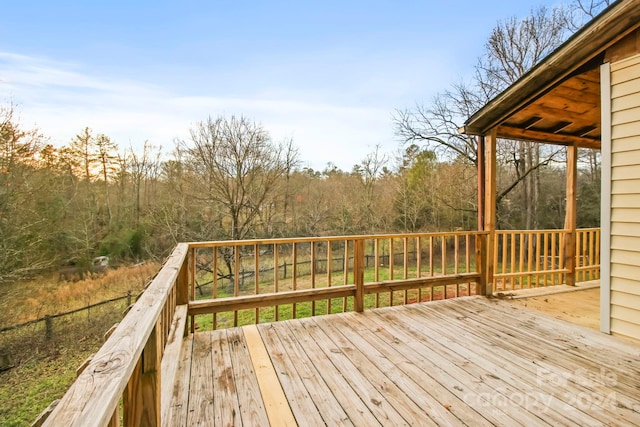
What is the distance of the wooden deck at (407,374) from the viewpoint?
1747 mm

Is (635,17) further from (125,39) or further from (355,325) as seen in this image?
(125,39)

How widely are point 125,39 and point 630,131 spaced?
9.73 m

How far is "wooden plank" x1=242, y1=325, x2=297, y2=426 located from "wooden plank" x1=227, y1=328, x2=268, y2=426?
0.01 meters

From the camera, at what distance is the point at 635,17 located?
101 inches

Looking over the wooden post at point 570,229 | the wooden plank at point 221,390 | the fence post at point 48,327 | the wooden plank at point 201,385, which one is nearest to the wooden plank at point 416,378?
the wooden plank at point 221,390

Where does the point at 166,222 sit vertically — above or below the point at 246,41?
below

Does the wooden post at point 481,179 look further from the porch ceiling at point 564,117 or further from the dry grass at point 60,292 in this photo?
the dry grass at point 60,292

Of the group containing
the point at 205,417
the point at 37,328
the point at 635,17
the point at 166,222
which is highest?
the point at 635,17

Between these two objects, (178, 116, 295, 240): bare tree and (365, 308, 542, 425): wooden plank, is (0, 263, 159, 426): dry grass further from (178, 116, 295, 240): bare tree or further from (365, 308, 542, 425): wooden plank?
(365, 308, 542, 425): wooden plank

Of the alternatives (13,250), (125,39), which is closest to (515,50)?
(125,39)

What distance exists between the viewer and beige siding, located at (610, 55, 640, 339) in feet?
8.73

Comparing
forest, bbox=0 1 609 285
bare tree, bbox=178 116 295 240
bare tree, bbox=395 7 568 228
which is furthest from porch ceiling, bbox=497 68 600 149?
bare tree, bbox=178 116 295 240

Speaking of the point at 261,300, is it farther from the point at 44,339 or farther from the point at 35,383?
the point at 44,339

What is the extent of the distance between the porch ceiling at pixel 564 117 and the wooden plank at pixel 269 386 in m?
4.03
